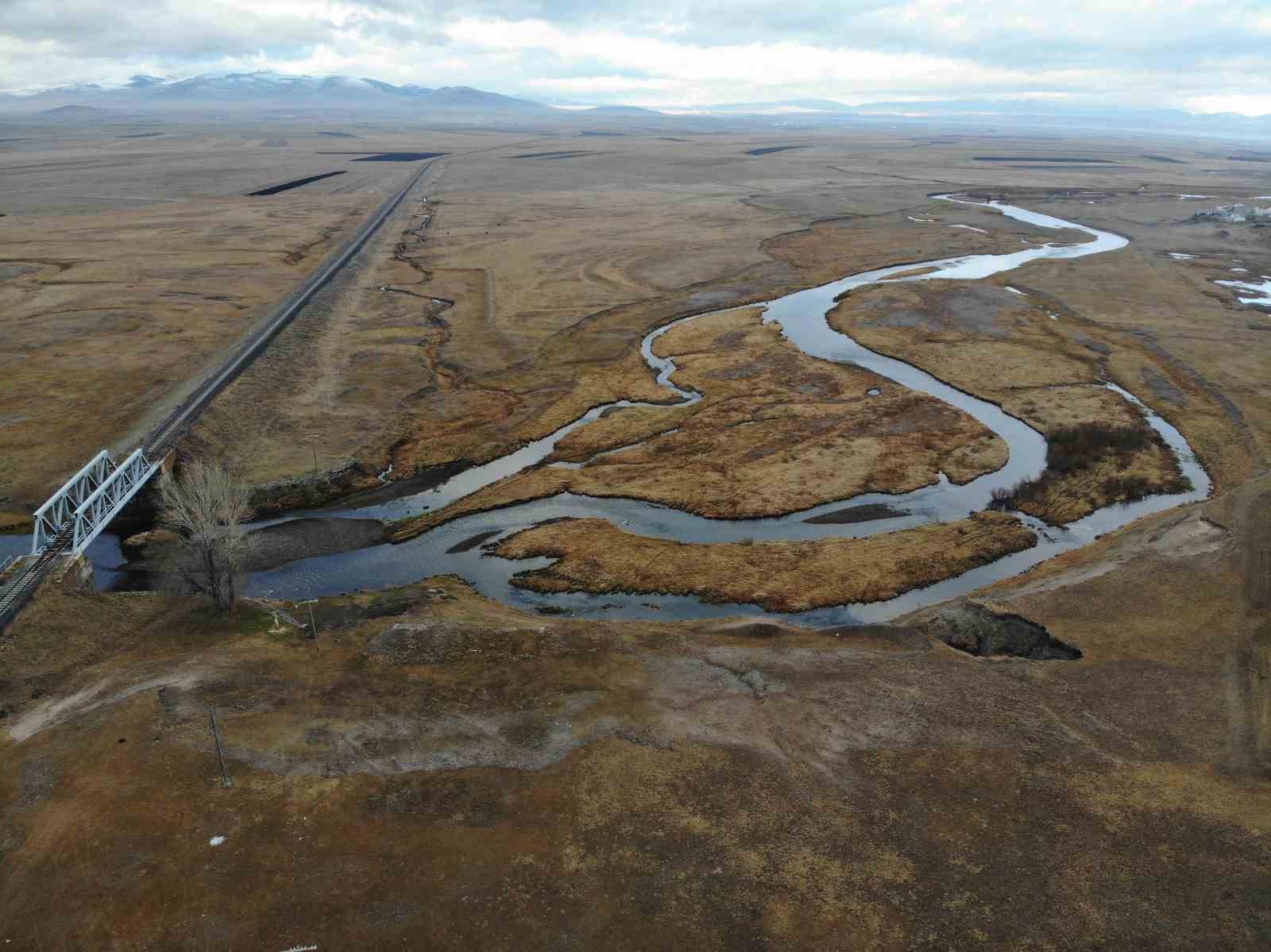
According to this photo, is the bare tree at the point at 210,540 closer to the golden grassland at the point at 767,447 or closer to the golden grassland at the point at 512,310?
the golden grassland at the point at 767,447

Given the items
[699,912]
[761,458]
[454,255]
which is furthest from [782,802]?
[454,255]

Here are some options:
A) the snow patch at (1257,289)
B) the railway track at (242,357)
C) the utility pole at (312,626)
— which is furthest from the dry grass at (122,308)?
the snow patch at (1257,289)

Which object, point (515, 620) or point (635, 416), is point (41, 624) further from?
point (635, 416)

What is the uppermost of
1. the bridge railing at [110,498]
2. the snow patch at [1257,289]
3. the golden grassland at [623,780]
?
the snow patch at [1257,289]

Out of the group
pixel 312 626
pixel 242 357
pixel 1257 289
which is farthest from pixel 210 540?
pixel 1257 289

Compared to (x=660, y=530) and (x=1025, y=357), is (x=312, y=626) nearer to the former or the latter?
(x=660, y=530)

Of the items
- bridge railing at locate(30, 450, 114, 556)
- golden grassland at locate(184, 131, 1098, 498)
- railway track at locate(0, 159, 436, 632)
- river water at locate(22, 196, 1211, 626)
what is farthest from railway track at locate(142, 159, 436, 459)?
river water at locate(22, 196, 1211, 626)
